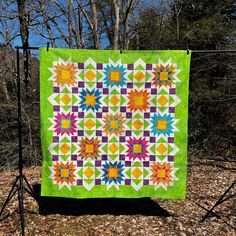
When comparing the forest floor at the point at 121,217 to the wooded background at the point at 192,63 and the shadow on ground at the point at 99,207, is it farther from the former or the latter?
the wooded background at the point at 192,63

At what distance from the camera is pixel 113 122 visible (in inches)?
120

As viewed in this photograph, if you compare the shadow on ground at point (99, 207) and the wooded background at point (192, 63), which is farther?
the wooded background at point (192, 63)

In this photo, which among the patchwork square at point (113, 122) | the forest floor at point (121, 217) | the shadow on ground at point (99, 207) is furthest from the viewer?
the shadow on ground at point (99, 207)

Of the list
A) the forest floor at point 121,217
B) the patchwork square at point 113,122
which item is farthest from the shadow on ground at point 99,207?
the patchwork square at point 113,122

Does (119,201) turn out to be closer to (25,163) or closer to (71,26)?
(25,163)

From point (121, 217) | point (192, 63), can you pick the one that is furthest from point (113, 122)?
point (192, 63)

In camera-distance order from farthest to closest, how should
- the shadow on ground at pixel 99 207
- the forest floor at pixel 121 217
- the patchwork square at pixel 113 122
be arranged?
1. the shadow on ground at pixel 99 207
2. the forest floor at pixel 121 217
3. the patchwork square at pixel 113 122

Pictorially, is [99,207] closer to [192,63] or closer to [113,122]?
[113,122]

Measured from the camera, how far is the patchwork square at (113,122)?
2.97 meters

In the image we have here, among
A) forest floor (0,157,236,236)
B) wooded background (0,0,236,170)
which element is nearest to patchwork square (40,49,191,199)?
forest floor (0,157,236,236)

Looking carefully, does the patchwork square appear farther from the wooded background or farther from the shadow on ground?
the wooded background

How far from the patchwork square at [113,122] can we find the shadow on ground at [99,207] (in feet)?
1.55

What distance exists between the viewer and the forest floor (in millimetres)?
3096

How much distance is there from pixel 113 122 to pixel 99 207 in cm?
126
